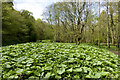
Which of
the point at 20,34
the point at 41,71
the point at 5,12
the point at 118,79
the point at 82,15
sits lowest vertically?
the point at 118,79

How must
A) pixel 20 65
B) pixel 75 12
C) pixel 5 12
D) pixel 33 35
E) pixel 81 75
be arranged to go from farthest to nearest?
pixel 33 35
pixel 5 12
pixel 75 12
pixel 20 65
pixel 81 75

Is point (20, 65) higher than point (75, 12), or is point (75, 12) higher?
point (75, 12)

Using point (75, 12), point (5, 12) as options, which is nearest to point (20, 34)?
point (5, 12)

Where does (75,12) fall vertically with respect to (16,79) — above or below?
above

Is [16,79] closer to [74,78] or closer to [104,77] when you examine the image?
[74,78]

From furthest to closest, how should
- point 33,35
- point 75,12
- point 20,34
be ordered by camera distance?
point 33,35 → point 20,34 → point 75,12

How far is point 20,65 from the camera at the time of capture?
147 centimetres

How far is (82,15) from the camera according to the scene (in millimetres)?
7547

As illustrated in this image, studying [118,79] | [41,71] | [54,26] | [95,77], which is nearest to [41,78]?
[41,71]

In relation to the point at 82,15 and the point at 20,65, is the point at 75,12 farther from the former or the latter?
the point at 20,65

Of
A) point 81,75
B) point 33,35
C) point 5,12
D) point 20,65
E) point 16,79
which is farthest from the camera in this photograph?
point 33,35

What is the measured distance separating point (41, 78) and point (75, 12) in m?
7.05

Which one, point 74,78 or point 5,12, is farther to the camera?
point 5,12

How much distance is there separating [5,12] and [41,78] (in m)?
9.94
